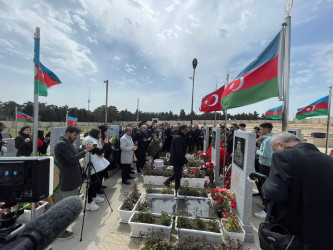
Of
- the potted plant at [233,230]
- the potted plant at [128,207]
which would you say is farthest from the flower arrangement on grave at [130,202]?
the potted plant at [233,230]

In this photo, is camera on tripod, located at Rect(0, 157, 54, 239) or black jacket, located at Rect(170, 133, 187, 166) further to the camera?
black jacket, located at Rect(170, 133, 187, 166)

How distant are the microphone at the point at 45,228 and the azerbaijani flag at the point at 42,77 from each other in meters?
3.13

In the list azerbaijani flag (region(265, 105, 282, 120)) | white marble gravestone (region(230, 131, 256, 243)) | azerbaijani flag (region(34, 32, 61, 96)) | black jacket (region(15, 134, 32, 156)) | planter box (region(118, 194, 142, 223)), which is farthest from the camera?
azerbaijani flag (region(265, 105, 282, 120))

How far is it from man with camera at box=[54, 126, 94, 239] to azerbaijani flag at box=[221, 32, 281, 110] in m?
3.33

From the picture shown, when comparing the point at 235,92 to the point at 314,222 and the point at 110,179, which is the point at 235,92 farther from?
the point at 110,179

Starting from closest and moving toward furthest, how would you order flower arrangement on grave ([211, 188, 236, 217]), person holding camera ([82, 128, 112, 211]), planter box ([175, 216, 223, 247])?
1. planter box ([175, 216, 223, 247])
2. flower arrangement on grave ([211, 188, 236, 217])
3. person holding camera ([82, 128, 112, 211])

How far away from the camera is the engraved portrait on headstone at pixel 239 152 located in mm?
3467

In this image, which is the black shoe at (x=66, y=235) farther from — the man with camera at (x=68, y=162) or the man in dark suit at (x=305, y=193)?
the man in dark suit at (x=305, y=193)

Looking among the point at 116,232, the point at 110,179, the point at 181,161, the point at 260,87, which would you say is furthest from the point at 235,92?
the point at 110,179

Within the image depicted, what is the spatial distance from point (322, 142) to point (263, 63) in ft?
61.8

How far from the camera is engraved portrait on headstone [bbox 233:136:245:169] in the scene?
11.4 ft

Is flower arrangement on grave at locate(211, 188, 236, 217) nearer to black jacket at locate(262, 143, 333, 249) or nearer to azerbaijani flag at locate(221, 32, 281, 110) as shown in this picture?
azerbaijani flag at locate(221, 32, 281, 110)

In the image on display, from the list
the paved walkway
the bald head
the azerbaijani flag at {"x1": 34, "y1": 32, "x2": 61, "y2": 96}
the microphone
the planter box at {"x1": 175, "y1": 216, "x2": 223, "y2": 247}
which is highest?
the azerbaijani flag at {"x1": 34, "y1": 32, "x2": 61, "y2": 96}

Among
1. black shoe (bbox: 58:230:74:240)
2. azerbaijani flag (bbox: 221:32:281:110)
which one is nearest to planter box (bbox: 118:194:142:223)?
black shoe (bbox: 58:230:74:240)
